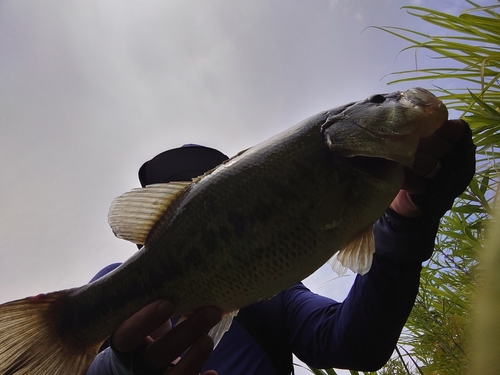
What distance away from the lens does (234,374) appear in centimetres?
191

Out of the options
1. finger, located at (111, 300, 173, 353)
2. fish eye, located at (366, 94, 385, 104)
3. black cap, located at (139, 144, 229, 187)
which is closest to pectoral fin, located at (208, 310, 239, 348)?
finger, located at (111, 300, 173, 353)

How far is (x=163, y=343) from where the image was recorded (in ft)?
4.46

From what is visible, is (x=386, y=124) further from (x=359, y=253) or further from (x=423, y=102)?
(x=359, y=253)

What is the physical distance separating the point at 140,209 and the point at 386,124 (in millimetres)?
1036

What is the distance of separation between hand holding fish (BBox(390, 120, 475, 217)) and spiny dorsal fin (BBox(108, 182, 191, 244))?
3.04 feet

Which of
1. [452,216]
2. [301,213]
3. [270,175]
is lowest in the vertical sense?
[452,216]

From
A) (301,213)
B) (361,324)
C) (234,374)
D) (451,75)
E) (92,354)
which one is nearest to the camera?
(301,213)

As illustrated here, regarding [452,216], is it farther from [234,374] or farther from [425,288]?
[234,374]

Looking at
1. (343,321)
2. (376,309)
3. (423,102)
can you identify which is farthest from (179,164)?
(423,102)

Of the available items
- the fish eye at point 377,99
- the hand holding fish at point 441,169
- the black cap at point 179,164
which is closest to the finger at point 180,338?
the hand holding fish at point 441,169

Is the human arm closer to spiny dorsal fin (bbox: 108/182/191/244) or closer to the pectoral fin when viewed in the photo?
the pectoral fin

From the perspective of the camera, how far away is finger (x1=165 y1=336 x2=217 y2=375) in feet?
4.47

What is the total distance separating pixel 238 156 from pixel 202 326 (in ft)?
2.26

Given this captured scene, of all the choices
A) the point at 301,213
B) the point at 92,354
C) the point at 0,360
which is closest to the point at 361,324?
the point at 301,213
